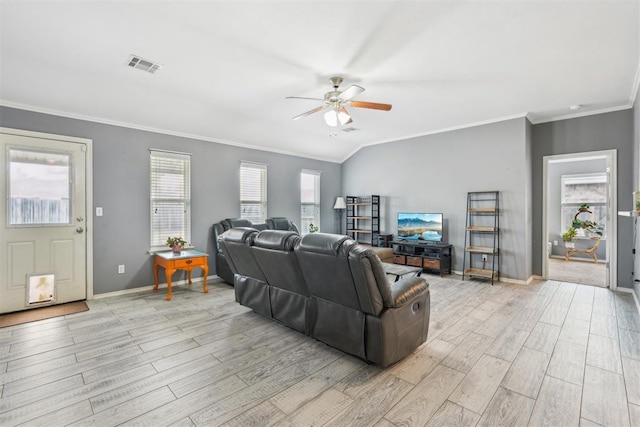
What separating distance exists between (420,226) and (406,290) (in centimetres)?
390

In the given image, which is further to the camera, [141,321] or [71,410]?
[141,321]

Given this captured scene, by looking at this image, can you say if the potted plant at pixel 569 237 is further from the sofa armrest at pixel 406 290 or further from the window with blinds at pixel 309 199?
the sofa armrest at pixel 406 290

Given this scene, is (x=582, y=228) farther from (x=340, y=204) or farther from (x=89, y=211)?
(x=89, y=211)

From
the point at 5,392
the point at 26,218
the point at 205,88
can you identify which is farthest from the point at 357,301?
the point at 26,218

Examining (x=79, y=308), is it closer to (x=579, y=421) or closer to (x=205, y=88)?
(x=205, y=88)

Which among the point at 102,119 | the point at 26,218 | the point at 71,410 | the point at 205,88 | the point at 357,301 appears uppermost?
the point at 205,88

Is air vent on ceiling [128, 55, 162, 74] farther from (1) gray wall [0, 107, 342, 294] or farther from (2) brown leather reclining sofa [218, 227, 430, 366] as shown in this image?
(2) brown leather reclining sofa [218, 227, 430, 366]

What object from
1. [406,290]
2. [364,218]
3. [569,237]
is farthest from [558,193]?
[406,290]

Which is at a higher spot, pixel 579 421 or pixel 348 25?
pixel 348 25

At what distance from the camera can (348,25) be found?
262cm

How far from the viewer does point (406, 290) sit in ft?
8.27

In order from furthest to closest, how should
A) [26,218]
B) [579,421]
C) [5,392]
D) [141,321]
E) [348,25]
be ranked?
1. [26,218]
2. [141,321]
3. [348,25]
4. [5,392]
5. [579,421]

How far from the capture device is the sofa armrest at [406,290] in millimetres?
2406

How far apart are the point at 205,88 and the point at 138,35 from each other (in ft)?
3.94
